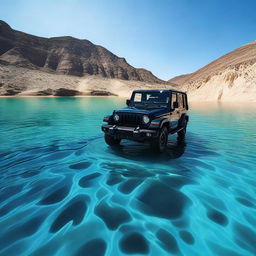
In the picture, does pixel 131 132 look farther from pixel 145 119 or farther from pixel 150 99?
pixel 150 99

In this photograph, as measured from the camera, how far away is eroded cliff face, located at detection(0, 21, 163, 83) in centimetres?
10012

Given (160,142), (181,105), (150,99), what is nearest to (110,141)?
(160,142)

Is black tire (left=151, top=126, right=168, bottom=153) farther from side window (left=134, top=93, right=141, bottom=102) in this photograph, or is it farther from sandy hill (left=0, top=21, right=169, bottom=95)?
sandy hill (left=0, top=21, right=169, bottom=95)

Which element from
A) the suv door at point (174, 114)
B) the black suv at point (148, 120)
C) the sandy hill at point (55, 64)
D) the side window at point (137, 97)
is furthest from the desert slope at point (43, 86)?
the suv door at point (174, 114)

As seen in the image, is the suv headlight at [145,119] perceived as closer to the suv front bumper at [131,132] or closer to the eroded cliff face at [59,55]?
the suv front bumper at [131,132]

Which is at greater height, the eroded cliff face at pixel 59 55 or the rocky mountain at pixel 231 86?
the eroded cliff face at pixel 59 55

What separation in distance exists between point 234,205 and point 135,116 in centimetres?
361

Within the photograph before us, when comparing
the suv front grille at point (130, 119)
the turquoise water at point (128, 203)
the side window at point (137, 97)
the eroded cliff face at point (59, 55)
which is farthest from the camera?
the eroded cliff face at point (59, 55)

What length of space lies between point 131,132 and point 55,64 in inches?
4492

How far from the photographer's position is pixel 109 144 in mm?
7137

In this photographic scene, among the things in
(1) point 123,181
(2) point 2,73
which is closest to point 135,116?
(1) point 123,181

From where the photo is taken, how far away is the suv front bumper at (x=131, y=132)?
18.7ft

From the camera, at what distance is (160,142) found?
6.03m

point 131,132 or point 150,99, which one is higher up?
point 150,99
